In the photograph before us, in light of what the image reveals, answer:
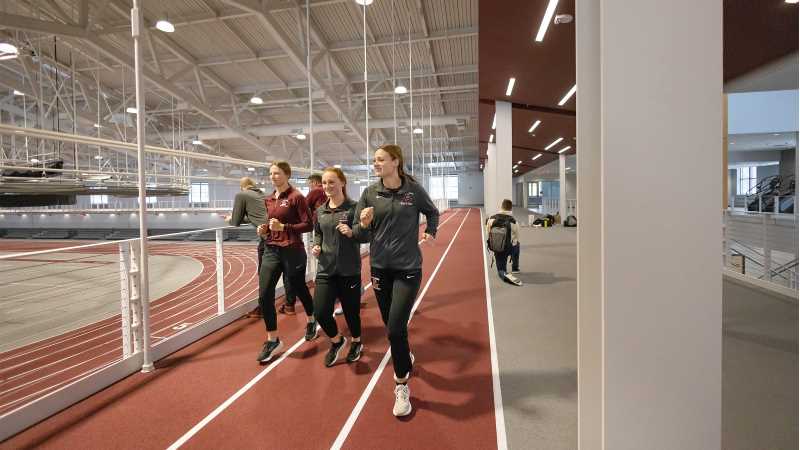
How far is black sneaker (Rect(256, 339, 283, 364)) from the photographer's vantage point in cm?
347

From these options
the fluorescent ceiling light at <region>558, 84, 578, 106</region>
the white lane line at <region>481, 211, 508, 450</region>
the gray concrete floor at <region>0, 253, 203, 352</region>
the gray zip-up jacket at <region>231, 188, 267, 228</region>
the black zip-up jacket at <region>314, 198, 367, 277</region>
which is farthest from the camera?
the fluorescent ceiling light at <region>558, 84, 578, 106</region>

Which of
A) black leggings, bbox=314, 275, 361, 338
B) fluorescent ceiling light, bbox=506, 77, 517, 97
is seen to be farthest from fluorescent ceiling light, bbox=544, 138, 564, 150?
black leggings, bbox=314, 275, 361, 338

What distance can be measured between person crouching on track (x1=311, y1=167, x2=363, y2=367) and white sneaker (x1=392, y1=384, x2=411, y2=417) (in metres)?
0.90

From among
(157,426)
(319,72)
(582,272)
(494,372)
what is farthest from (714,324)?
(319,72)

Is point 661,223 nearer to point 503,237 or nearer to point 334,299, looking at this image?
point 334,299

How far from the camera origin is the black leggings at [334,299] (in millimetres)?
3236

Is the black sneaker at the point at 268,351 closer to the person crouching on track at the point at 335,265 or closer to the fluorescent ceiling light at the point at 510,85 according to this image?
Result: the person crouching on track at the point at 335,265

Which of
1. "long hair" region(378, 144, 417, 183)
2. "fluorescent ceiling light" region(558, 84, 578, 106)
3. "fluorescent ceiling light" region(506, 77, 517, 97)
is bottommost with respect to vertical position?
"long hair" region(378, 144, 417, 183)

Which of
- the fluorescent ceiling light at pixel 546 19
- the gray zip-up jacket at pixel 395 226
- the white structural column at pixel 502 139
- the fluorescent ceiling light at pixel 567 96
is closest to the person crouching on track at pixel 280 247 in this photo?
the gray zip-up jacket at pixel 395 226

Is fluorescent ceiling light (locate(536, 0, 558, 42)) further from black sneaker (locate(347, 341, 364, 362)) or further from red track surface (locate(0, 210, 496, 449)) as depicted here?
black sneaker (locate(347, 341, 364, 362))

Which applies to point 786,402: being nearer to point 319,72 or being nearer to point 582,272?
point 582,272

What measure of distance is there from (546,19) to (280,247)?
5.56 m

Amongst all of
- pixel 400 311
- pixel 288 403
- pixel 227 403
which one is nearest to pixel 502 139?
pixel 400 311

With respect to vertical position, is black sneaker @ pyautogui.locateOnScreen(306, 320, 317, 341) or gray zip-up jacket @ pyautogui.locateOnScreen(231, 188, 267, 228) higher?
gray zip-up jacket @ pyautogui.locateOnScreen(231, 188, 267, 228)
